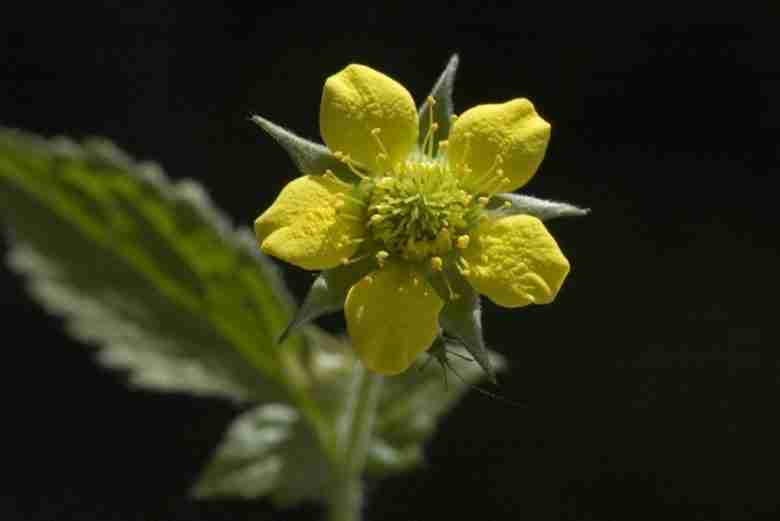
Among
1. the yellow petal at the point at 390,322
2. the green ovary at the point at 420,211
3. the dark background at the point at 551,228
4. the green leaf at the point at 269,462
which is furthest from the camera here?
the dark background at the point at 551,228

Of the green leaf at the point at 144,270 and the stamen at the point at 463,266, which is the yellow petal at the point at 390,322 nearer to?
the stamen at the point at 463,266

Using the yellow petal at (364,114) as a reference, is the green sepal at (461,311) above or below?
below

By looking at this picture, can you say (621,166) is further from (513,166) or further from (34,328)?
(34,328)

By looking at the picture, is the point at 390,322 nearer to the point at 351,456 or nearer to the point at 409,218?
the point at 409,218

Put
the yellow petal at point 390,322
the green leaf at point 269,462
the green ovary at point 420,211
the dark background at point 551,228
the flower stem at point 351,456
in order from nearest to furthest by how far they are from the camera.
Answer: the yellow petal at point 390,322, the green ovary at point 420,211, the flower stem at point 351,456, the green leaf at point 269,462, the dark background at point 551,228

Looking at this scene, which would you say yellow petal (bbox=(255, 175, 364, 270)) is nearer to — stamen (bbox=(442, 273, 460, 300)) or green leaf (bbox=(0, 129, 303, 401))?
stamen (bbox=(442, 273, 460, 300))

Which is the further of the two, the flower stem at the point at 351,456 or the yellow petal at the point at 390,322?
the flower stem at the point at 351,456

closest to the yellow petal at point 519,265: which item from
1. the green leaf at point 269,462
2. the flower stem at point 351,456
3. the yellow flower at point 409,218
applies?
the yellow flower at point 409,218

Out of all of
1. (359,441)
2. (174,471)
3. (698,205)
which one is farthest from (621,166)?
(174,471)
